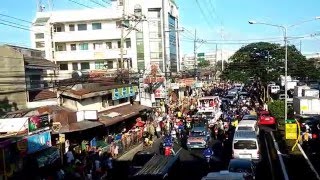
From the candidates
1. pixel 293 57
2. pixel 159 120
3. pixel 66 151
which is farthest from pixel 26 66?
pixel 293 57

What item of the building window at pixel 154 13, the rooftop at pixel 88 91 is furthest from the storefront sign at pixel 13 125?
the building window at pixel 154 13

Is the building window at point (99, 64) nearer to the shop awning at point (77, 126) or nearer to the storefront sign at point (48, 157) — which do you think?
the shop awning at point (77, 126)

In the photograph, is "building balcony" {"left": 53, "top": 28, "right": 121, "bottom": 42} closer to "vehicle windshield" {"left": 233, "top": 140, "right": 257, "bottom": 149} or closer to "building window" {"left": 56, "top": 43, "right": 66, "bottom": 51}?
"building window" {"left": 56, "top": 43, "right": 66, "bottom": 51}

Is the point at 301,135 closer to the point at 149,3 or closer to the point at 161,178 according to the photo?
the point at 161,178

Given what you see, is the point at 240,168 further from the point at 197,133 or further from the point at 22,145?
the point at 197,133

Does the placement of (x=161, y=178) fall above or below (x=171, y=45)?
below
